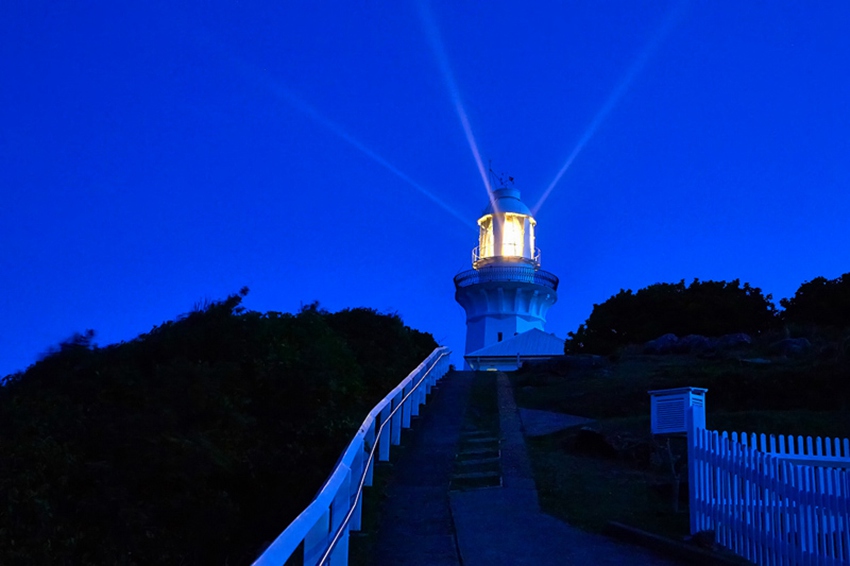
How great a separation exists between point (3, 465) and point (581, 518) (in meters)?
5.84

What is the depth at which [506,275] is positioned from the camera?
38.3 metres

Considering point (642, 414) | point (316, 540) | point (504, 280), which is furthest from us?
point (504, 280)

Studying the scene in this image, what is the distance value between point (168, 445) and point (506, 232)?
104 ft

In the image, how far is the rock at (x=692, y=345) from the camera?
92.7 ft

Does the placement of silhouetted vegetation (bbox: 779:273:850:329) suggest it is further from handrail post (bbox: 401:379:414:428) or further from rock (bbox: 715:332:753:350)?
handrail post (bbox: 401:379:414:428)

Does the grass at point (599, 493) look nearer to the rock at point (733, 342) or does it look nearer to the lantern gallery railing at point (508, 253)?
the rock at point (733, 342)

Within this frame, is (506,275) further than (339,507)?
Yes

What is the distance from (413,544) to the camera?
24.1 ft

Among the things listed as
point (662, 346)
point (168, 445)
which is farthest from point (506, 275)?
point (168, 445)

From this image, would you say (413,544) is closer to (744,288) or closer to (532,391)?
(532,391)

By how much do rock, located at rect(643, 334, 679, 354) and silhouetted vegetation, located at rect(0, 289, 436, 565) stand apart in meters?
17.3

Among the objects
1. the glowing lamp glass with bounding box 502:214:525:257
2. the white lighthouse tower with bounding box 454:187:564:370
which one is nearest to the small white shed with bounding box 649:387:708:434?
the white lighthouse tower with bounding box 454:187:564:370

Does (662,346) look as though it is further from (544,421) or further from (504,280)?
(544,421)

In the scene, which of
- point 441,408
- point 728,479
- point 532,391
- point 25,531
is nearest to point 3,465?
point 25,531
